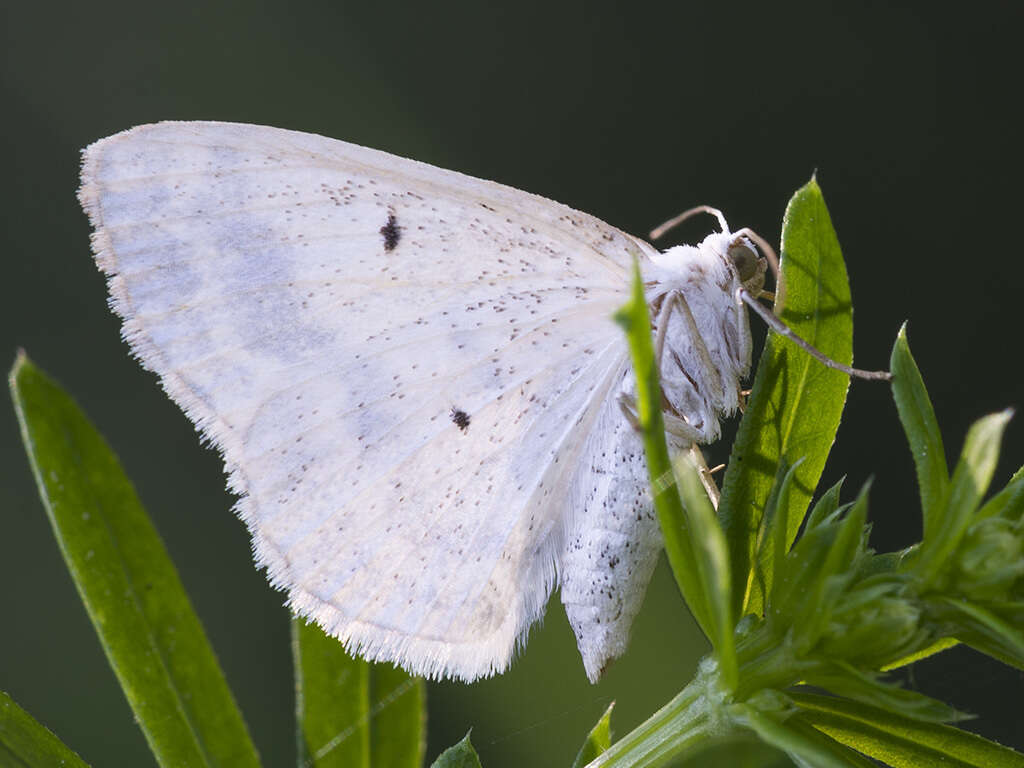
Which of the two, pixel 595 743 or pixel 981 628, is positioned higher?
pixel 981 628

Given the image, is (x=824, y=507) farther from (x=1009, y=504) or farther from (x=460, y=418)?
(x=460, y=418)

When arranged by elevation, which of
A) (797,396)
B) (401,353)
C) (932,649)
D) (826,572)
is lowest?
(932,649)

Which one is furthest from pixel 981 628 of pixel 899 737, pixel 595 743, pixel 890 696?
pixel 595 743

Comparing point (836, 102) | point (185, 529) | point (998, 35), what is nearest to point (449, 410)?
point (185, 529)

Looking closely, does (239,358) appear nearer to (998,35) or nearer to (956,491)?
(956,491)

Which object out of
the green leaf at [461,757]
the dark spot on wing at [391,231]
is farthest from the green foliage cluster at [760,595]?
the dark spot on wing at [391,231]

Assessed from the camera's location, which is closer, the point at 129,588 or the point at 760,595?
the point at 760,595
